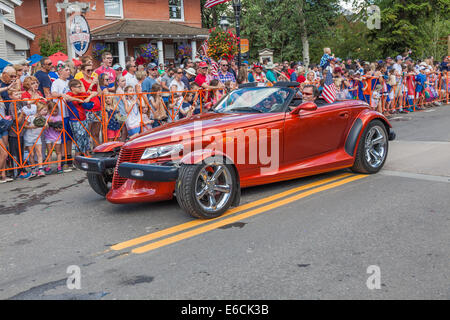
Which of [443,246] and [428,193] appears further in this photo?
[428,193]

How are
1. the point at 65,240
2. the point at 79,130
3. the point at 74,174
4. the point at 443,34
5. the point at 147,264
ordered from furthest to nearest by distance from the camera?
the point at 443,34 < the point at 79,130 < the point at 74,174 < the point at 65,240 < the point at 147,264

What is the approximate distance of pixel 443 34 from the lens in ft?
113

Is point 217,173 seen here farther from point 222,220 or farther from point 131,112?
point 131,112

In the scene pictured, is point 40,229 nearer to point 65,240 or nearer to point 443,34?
point 65,240

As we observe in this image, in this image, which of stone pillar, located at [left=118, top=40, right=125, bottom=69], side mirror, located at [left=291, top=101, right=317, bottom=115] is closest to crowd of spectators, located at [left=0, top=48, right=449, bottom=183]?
side mirror, located at [left=291, top=101, right=317, bottom=115]

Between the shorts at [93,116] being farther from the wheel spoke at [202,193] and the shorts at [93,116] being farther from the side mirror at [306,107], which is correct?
the wheel spoke at [202,193]

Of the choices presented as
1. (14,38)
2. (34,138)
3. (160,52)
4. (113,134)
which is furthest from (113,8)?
(34,138)

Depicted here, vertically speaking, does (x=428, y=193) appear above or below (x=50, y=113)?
below

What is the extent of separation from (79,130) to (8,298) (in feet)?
20.4

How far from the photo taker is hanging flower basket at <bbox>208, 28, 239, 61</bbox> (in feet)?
58.2

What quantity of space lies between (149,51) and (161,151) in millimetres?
22509

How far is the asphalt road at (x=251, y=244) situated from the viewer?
355 cm
